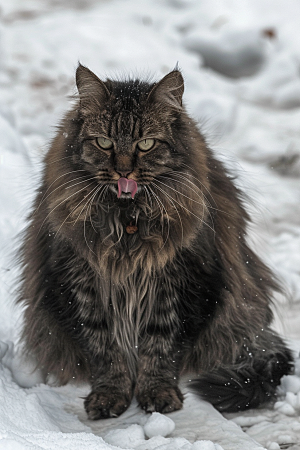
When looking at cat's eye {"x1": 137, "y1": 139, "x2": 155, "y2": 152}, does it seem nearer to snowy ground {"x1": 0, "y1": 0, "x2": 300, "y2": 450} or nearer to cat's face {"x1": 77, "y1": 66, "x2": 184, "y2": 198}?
cat's face {"x1": 77, "y1": 66, "x2": 184, "y2": 198}

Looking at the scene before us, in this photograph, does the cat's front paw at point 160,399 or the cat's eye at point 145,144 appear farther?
the cat's front paw at point 160,399

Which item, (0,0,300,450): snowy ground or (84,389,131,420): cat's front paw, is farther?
(84,389,131,420): cat's front paw

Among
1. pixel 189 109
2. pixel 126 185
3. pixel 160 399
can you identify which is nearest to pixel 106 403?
pixel 160 399

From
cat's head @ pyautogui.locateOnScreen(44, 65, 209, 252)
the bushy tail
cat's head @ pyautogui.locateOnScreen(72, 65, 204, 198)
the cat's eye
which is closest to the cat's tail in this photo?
the bushy tail

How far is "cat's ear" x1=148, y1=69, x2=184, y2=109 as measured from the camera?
6.66ft

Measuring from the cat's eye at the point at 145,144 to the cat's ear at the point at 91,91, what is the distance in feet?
0.68

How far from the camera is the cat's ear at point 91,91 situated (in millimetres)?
2053

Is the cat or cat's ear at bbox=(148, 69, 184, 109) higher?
cat's ear at bbox=(148, 69, 184, 109)

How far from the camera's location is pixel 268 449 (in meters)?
1.98

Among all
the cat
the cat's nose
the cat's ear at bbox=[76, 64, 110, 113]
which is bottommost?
the cat

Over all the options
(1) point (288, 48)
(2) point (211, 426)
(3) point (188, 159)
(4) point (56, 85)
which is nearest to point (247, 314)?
(2) point (211, 426)

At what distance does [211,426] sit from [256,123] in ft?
11.5

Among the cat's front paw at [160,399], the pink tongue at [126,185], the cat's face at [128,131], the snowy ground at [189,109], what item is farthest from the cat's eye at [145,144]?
the cat's front paw at [160,399]

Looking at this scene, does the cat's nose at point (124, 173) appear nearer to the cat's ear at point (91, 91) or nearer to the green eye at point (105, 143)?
the green eye at point (105, 143)
